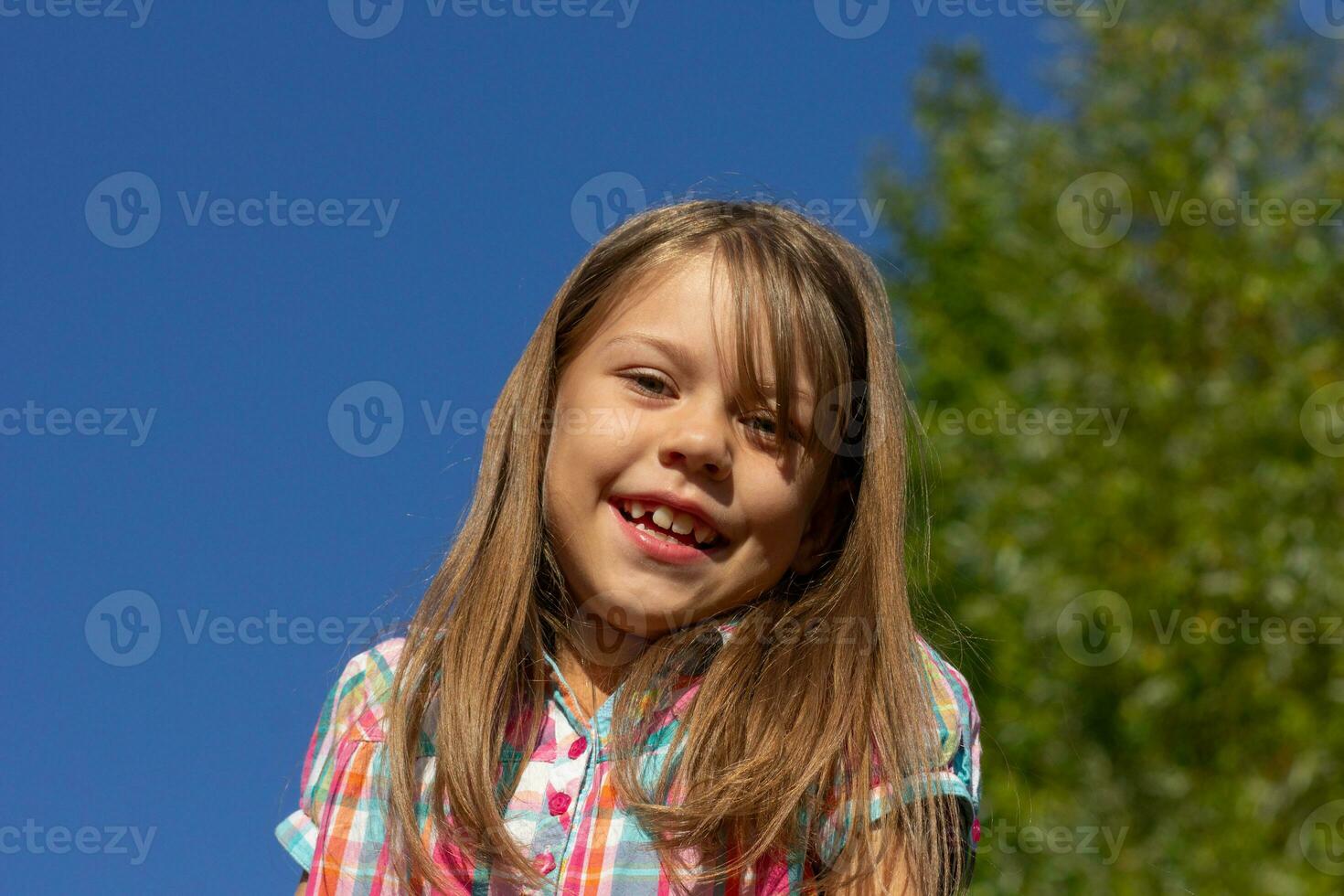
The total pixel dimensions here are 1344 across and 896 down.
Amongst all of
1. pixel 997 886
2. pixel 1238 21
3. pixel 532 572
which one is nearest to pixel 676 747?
pixel 532 572

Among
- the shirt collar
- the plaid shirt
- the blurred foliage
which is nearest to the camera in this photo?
the plaid shirt

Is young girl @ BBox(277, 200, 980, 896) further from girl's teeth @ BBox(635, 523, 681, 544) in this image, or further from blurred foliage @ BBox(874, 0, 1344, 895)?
blurred foliage @ BBox(874, 0, 1344, 895)

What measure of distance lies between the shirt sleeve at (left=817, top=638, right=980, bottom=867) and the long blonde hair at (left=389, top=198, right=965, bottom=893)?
2cm

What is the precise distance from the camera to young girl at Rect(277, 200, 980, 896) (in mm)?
2135

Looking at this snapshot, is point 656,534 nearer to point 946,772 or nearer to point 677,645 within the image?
point 677,645

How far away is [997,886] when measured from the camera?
670 centimetres

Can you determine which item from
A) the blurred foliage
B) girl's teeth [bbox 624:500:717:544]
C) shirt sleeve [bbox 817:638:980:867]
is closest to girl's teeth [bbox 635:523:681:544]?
girl's teeth [bbox 624:500:717:544]

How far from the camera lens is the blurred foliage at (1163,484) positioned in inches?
244

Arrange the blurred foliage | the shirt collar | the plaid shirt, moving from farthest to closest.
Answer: the blurred foliage → the shirt collar → the plaid shirt

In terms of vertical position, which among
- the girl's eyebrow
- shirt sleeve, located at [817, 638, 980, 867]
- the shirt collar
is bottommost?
shirt sleeve, located at [817, 638, 980, 867]

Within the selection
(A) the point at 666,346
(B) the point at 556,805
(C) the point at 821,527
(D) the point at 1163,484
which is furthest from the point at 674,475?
(D) the point at 1163,484

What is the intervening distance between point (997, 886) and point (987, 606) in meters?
1.19

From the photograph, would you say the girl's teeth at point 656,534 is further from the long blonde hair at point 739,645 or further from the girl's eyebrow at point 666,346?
the girl's eyebrow at point 666,346

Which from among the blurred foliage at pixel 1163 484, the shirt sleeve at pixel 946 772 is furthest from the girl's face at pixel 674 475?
the blurred foliage at pixel 1163 484
